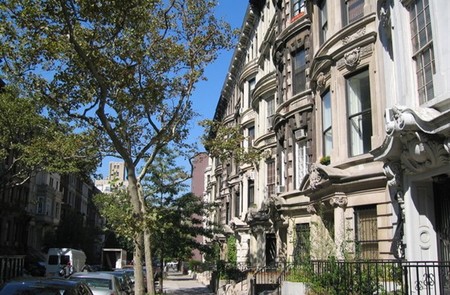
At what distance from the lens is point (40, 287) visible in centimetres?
827

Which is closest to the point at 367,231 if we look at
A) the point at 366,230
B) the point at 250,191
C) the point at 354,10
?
the point at 366,230

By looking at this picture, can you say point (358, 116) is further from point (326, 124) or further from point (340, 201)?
point (340, 201)

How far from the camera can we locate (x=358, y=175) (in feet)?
46.4

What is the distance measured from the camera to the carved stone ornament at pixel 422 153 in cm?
927

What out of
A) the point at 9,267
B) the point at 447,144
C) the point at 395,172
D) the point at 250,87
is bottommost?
the point at 9,267

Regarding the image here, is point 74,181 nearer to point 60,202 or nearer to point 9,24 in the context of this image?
point 60,202

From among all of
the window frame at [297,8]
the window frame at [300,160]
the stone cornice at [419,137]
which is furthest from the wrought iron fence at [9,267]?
the window frame at [297,8]

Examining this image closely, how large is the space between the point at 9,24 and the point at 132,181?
214 inches

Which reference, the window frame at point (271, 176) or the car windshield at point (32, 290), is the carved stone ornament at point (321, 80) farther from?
the car windshield at point (32, 290)

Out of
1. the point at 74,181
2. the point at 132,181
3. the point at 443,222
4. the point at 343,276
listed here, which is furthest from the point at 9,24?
the point at 74,181

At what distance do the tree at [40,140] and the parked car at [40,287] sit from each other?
984 cm

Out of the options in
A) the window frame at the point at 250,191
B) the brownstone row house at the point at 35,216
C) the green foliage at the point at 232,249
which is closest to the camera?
the window frame at the point at 250,191

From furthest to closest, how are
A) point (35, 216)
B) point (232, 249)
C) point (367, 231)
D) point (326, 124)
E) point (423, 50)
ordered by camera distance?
1. point (35, 216)
2. point (232, 249)
3. point (326, 124)
4. point (367, 231)
5. point (423, 50)

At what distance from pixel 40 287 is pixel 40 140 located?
13561 mm
